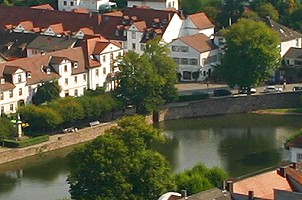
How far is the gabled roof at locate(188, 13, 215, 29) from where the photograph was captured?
199ft

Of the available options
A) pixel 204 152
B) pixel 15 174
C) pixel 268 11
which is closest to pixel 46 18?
pixel 268 11

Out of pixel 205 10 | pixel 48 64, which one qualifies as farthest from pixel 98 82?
pixel 205 10

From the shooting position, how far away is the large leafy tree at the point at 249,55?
54.5m

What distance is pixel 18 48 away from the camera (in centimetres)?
5812

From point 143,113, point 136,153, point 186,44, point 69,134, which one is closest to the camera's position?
point 136,153

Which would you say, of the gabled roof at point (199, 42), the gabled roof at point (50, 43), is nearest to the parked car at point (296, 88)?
the gabled roof at point (199, 42)

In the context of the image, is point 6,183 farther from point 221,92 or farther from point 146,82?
point 221,92

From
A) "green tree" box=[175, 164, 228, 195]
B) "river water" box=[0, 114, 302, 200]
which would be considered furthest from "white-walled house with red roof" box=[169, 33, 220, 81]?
"green tree" box=[175, 164, 228, 195]

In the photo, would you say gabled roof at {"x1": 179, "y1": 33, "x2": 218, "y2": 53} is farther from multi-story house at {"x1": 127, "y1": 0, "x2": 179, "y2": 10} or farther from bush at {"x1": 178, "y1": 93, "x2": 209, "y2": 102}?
multi-story house at {"x1": 127, "y1": 0, "x2": 179, "y2": 10}

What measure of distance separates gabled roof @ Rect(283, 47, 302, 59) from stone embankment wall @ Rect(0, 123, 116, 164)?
13.1 m

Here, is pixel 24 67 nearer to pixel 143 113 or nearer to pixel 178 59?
pixel 143 113

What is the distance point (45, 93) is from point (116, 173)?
648 inches

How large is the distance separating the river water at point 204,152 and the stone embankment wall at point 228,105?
419mm

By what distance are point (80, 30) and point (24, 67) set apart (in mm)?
8924
